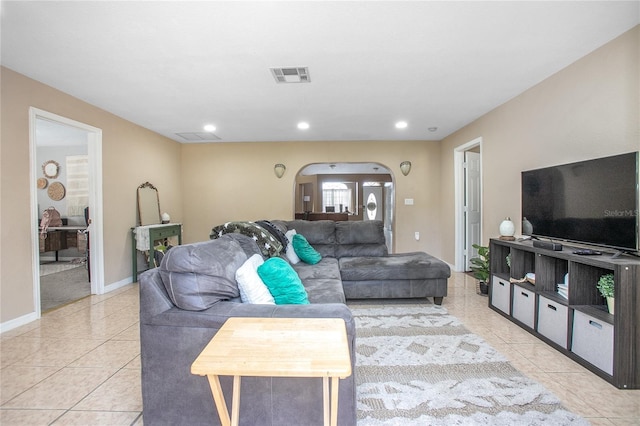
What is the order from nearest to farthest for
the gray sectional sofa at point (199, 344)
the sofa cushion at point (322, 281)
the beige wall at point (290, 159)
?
1. the gray sectional sofa at point (199, 344)
2. the sofa cushion at point (322, 281)
3. the beige wall at point (290, 159)

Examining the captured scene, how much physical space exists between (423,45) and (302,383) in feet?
8.28

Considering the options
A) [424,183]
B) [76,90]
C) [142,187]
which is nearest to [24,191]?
[76,90]

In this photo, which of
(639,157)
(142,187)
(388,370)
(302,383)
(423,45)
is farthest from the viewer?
(142,187)

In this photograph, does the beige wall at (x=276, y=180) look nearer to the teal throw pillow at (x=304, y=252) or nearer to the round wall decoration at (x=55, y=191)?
the teal throw pillow at (x=304, y=252)

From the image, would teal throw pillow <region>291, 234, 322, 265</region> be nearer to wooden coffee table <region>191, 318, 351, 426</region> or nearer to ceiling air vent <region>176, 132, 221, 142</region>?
wooden coffee table <region>191, 318, 351, 426</region>

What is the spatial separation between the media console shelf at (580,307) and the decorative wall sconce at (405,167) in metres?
2.89

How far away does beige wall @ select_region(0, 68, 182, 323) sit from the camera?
273cm

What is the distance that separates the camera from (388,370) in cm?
203

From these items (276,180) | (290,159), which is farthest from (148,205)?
(290,159)

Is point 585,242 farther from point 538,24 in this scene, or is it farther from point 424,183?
point 424,183

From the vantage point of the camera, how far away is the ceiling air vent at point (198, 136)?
17.0 feet

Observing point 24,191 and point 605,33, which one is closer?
point 605,33

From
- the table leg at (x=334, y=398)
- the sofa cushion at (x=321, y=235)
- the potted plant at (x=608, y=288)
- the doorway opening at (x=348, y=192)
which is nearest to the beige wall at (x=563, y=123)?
the potted plant at (x=608, y=288)

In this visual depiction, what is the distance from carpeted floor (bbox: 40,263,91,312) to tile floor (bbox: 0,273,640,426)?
0.50 meters
